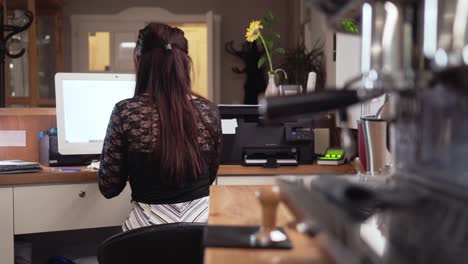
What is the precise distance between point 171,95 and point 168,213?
1.34ft

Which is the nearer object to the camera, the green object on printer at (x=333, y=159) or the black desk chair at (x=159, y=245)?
the black desk chair at (x=159, y=245)

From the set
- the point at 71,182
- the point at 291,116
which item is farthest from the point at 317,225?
the point at 71,182

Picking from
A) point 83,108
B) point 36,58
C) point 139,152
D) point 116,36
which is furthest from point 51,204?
point 116,36

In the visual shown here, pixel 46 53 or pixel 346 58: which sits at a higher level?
pixel 46 53

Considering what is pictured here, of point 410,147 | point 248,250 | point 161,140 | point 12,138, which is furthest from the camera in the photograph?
point 12,138

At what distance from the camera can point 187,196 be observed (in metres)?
1.70

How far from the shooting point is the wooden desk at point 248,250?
658mm

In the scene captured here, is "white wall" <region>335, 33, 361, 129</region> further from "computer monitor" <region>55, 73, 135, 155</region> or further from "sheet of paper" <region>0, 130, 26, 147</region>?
"sheet of paper" <region>0, 130, 26, 147</region>

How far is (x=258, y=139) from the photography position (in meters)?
2.51

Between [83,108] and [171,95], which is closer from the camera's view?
[171,95]

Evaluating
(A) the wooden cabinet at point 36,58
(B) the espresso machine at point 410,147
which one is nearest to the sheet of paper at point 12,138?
(A) the wooden cabinet at point 36,58

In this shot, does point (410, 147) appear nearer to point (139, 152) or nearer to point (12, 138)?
point (139, 152)

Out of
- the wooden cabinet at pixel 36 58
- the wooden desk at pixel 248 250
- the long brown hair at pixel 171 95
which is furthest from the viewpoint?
the wooden cabinet at pixel 36 58

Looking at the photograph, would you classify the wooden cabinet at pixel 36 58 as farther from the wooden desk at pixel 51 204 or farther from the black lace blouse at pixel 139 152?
the black lace blouse at pixel 139 152
